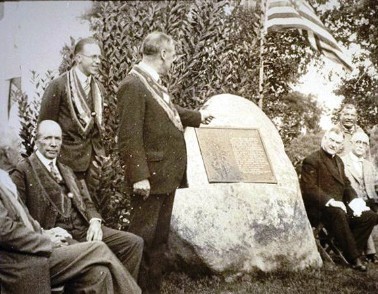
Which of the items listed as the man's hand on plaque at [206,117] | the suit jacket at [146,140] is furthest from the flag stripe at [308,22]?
the suit jacket at [146,140]

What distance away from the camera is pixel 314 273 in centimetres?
380

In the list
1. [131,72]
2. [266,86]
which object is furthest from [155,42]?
[266,86]

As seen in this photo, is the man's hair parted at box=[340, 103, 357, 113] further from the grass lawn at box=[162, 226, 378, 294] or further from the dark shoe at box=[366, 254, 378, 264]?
the grass lawn at box=[162, 226, 378, 294]

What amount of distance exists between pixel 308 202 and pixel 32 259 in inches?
82.5

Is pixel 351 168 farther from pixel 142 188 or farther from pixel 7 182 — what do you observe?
pixel 7 182

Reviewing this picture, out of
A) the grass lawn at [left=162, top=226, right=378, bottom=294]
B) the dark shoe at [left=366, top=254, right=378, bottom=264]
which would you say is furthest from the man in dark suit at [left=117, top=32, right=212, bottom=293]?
the dark shoe at [left=366, top=254, right=378, bottom=264]

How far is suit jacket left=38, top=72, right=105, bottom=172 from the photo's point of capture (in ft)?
10.5

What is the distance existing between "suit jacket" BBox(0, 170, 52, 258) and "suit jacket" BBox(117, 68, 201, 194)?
634 mm

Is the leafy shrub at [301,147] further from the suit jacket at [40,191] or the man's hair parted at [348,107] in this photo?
the suit jacket at [40,191]

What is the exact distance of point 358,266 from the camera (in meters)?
3.94

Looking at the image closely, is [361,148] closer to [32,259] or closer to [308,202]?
[308,202]

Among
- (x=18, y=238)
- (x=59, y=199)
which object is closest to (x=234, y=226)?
(x=59, y=199)

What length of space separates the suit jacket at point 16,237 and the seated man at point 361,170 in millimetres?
2308

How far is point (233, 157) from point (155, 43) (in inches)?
36.5
